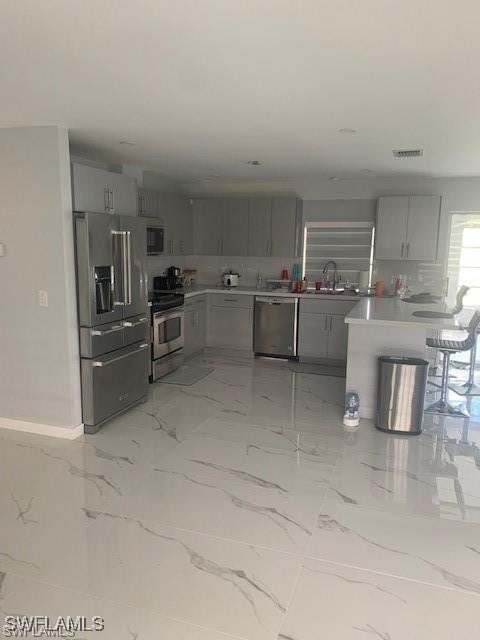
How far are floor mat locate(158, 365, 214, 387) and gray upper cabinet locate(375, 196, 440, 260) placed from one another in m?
2.76

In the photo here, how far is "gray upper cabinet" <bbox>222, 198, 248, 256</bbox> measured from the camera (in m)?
6.82

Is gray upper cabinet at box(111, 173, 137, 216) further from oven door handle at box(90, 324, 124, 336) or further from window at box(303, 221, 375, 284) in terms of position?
window at box(303, 221, 375, 284)

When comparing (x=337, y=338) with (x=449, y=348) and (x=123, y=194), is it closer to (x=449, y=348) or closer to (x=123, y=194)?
(x=449, y=348)

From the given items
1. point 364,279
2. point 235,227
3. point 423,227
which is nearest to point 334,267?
point 364,279

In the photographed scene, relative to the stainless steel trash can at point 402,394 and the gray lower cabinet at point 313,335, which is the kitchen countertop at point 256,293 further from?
the stainless steel trash can at point 402,394

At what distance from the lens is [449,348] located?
4664 millimetres

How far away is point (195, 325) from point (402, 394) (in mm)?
3233

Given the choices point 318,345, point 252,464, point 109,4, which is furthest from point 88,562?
point 318,345

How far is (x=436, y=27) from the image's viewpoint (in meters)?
1.85

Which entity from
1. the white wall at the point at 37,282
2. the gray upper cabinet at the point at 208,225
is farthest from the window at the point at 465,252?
the white wall at the point at 37,282

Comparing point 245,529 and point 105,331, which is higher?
point 105,331

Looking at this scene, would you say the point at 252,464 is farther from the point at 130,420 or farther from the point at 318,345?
the point at 318,345

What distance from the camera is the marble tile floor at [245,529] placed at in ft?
6.91

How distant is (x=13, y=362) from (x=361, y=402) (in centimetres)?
314
